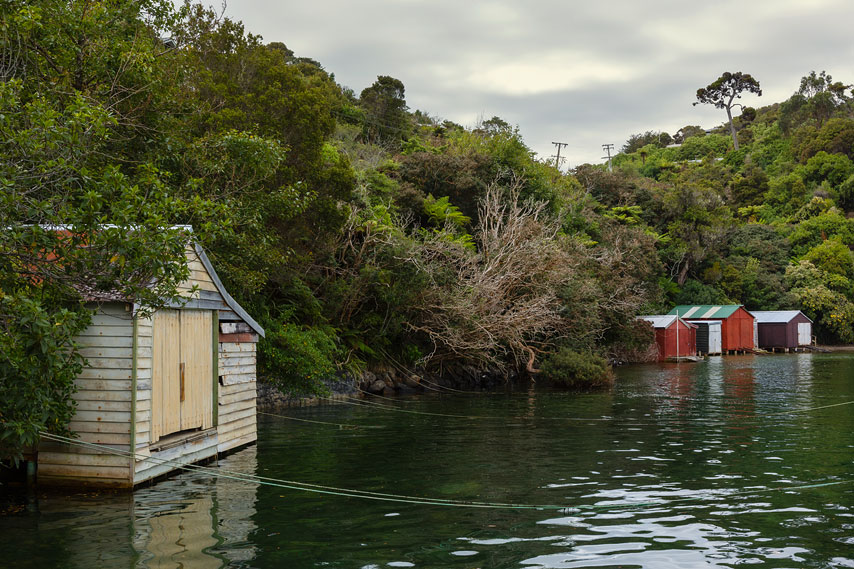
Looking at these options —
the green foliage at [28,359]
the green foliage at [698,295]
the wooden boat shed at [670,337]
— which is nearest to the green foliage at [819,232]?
the green foliage at [698,295]

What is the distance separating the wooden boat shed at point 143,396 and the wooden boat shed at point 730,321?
50.9 metres

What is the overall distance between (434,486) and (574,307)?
2285cm

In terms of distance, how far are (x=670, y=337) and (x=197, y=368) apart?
142 ft

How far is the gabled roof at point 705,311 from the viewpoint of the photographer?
58.6 metres

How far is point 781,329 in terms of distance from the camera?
62219mm

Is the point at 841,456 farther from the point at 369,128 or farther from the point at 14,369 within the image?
the point at 369,128

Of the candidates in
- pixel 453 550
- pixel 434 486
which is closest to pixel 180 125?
pixel 434 486

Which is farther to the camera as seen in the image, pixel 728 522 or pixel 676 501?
pixel 676 501

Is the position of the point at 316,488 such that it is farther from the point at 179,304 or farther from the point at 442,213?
the point at 442,213

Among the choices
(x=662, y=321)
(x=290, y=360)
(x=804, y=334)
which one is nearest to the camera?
(x=290, y=360)

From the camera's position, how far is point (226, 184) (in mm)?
20031

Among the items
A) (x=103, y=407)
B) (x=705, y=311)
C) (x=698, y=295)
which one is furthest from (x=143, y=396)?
(x=698, y=295)

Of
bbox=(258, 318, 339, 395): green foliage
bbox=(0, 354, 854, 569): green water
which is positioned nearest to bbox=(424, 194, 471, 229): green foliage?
bbox=(258, 318, 339, 395): green foliage

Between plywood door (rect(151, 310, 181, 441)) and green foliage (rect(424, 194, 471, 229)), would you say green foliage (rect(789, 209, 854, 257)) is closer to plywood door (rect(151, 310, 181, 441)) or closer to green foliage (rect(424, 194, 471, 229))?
green foliage (rect(424, 194, 471, 229))
